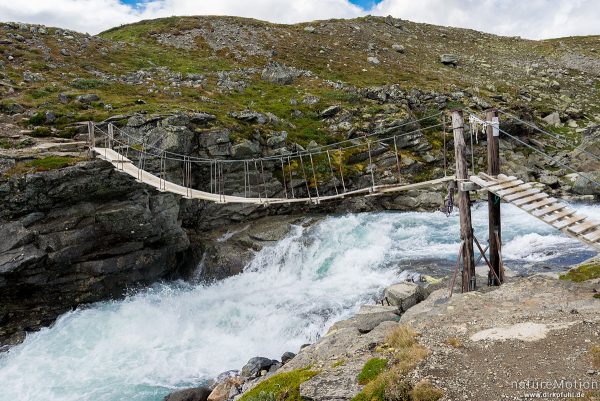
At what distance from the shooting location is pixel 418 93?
127 ft

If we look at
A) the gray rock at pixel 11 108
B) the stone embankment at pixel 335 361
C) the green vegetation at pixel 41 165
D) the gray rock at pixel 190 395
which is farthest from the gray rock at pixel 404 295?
the gray rock at pixel 11 108

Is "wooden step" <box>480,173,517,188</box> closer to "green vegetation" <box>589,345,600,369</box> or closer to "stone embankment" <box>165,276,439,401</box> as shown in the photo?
"stone embankment" <box>165,276,439,401</box>

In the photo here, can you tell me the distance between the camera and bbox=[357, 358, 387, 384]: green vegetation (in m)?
7.53

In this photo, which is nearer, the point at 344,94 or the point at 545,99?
the point at 344,94

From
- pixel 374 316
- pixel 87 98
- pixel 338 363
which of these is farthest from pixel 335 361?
pixel 87 98

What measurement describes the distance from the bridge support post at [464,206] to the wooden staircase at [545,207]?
0.46 metres

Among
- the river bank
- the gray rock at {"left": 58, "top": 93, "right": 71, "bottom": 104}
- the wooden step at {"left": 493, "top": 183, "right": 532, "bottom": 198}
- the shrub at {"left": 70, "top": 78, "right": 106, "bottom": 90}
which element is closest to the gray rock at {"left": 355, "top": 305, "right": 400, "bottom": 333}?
the river bank

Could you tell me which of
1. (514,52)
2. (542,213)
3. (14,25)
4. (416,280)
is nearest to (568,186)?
(416,280)

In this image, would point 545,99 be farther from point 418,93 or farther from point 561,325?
point 561,325

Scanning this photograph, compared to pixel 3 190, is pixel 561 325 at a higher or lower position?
lower

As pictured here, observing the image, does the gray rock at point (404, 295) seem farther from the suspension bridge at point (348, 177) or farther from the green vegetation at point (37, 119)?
the green vegetation at point (37, 119)

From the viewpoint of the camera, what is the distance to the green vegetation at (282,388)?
8039mm

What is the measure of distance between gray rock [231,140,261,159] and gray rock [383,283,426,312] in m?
13.1

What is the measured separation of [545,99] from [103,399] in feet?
154
